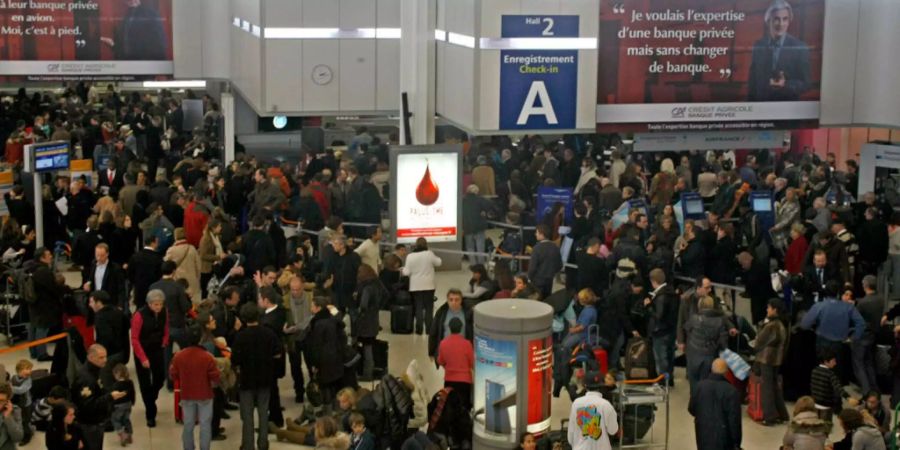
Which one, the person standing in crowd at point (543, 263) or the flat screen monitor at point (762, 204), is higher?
the flat screen monitor at point (762, 204)

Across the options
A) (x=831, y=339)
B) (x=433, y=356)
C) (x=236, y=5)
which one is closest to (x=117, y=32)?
(x=236, y=5)

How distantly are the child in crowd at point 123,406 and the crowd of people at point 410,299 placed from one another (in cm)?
2

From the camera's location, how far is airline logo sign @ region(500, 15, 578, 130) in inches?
679

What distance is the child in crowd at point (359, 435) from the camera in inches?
427

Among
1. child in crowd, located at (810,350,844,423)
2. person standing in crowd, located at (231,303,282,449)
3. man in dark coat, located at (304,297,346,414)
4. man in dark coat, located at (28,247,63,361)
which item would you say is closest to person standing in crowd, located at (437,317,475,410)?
man in dark coat, located at (304,297,346,414)

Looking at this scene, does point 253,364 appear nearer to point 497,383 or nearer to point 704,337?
point 497,383

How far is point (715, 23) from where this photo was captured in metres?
18.7

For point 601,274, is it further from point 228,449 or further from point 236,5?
point 236,5

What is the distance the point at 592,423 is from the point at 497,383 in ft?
3.48

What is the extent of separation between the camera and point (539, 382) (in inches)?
477

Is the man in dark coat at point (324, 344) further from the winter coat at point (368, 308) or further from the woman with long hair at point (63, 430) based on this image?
the woman with long hair at point (63, 430)

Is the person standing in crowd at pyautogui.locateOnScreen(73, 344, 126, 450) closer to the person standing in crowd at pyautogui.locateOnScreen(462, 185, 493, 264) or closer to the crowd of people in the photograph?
the crowd of people

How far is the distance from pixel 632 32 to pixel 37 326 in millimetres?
8234

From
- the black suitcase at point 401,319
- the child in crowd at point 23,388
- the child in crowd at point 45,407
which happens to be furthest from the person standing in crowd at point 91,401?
the black suitcase at point 401,319
